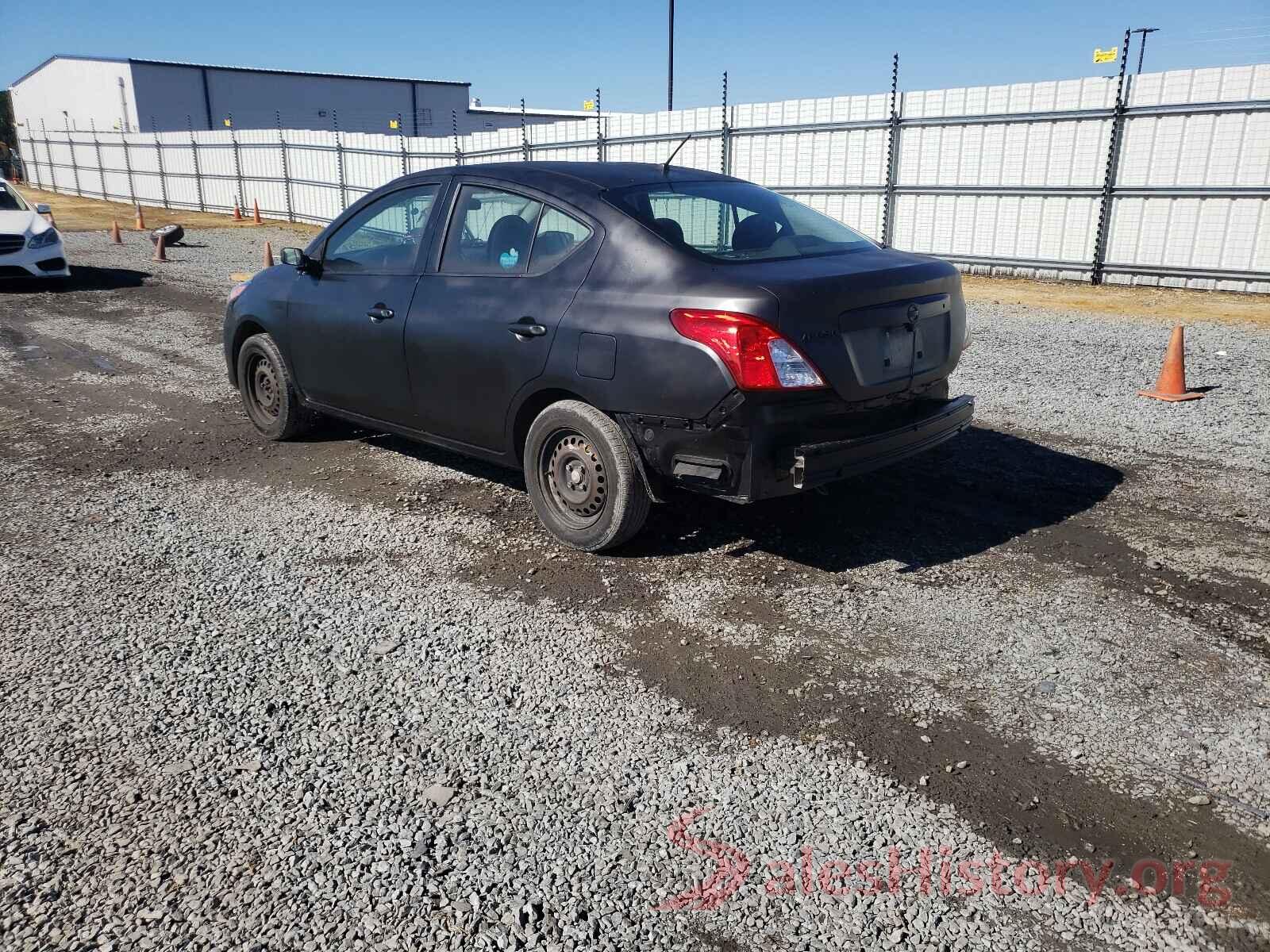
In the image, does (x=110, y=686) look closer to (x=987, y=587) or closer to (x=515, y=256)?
(x=515, y=256)

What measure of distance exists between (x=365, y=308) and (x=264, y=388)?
1570 mm

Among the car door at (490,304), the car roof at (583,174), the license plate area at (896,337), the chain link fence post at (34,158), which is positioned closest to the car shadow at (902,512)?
the license plate area at (896,337)

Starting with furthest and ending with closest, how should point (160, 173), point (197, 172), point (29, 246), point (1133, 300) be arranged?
point (160, 173), point (197, 172), point (29, 246), point (1133, 300)

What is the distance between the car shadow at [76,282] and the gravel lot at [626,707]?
9772mm

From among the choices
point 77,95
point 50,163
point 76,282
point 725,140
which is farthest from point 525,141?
point 77,95

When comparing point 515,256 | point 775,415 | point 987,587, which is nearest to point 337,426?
point 515,256

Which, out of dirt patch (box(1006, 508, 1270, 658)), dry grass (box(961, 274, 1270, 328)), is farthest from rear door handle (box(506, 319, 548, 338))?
dry grass (box(961, 274, 1270, 328))

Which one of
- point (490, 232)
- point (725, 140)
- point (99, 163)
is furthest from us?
point (99, 163)

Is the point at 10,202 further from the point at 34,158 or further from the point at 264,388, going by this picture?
the point at 34,158

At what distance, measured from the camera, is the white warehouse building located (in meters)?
46.6

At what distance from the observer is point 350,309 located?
211 inches

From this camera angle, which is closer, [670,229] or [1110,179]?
[670,229]

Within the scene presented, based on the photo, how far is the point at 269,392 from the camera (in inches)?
250

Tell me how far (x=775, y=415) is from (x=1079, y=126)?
12.6m
